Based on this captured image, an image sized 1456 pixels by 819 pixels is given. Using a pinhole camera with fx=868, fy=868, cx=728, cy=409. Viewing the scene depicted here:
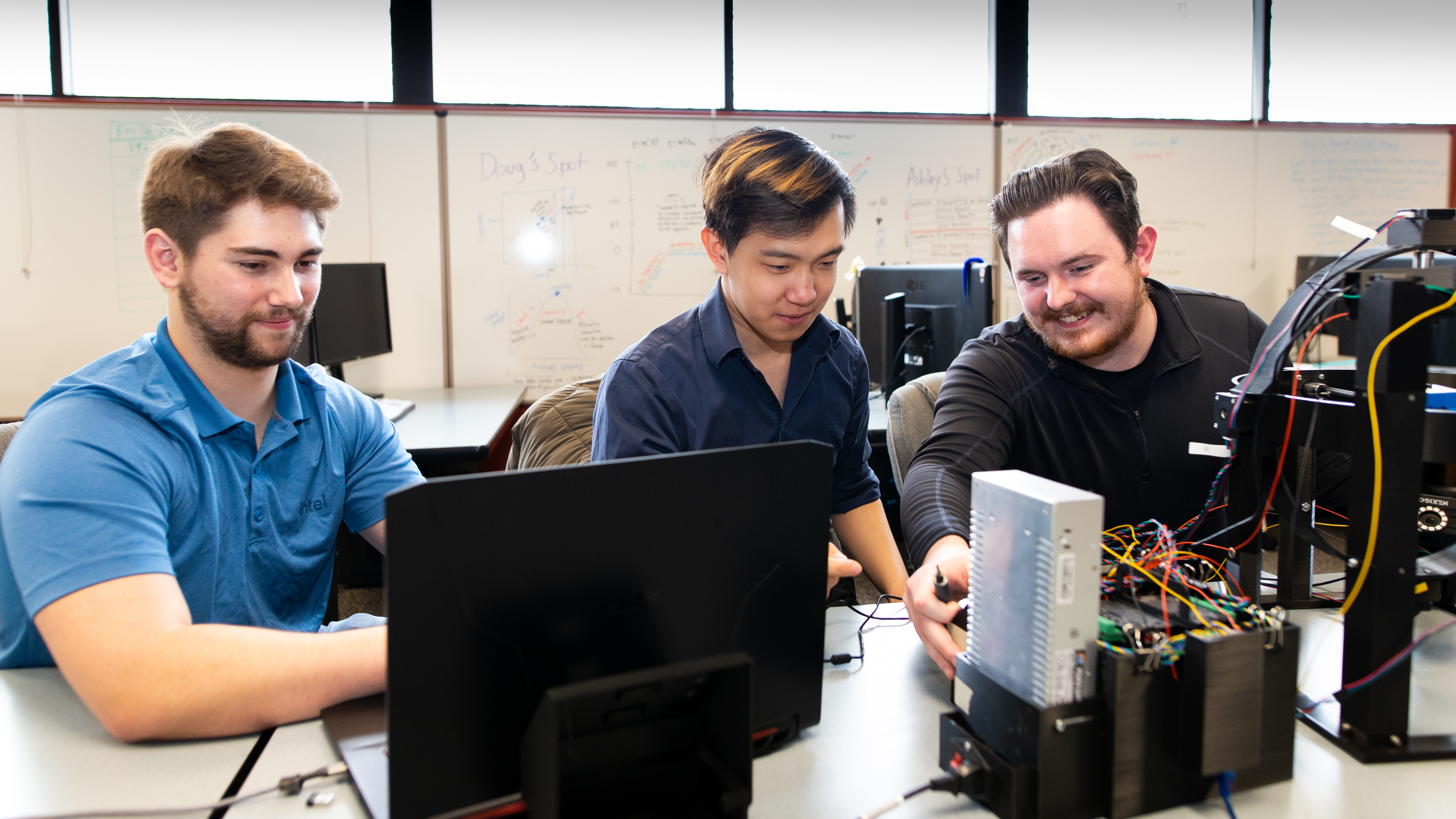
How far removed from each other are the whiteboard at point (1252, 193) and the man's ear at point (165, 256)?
12.3 ft

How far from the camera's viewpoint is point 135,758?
0.85 metres

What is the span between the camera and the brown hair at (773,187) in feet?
4.29

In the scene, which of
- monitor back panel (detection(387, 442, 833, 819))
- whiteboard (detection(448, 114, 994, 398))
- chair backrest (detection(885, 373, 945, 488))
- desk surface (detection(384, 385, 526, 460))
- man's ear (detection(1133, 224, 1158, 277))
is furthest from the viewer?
whiteboard (detection(448, 114, 994, 398))

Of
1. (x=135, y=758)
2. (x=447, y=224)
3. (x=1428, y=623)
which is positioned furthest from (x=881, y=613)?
(x=447, y=224)

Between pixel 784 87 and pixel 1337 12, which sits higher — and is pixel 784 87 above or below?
below

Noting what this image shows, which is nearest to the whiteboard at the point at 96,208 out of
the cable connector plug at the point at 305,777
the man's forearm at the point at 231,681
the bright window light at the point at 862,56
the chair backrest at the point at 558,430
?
the bright window light at the point at 862,56

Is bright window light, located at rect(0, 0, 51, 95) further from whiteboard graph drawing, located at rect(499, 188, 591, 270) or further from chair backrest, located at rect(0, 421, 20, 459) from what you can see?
chair backrest, located at rect(0, 421, 20, 459)

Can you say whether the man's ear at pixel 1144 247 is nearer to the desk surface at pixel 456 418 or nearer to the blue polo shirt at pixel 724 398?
the blue polo shirt at pixel 724 398

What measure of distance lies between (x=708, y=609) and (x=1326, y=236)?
4853 millimetres

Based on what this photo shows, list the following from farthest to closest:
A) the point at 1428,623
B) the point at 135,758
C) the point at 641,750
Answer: the point at 1428,623
the point at 135,758
the point at 641,750

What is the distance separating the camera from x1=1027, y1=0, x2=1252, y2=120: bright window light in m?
4.30

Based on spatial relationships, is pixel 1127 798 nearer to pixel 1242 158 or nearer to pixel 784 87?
pixel 784 87

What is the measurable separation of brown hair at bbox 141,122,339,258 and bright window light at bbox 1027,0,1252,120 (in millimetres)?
3913

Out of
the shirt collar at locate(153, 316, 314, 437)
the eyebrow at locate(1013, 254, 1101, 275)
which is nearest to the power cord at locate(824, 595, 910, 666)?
the eyebrow at locate(1013, 254, 1101, 275)
